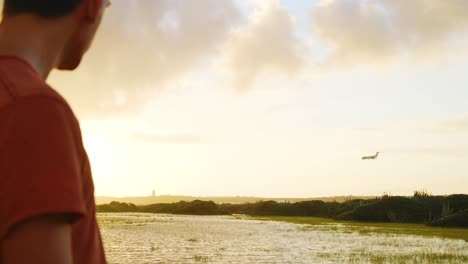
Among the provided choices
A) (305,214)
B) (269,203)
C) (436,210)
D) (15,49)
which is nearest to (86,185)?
(15,49)

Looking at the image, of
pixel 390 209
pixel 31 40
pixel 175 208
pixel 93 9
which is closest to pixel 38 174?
pixel 31 40

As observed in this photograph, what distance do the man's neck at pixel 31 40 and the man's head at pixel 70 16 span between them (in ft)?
0.04

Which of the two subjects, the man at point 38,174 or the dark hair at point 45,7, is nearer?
the man at point 38,174

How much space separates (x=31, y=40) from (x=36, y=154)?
1.35 ft

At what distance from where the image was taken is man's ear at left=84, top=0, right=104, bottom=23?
160 cm

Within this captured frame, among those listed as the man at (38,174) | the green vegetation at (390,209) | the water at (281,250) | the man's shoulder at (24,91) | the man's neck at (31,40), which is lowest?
the water at (281,250)

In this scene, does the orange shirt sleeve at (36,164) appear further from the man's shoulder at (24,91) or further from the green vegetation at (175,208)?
the green vegetation at (175,208)

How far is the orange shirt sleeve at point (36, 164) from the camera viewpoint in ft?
4.05

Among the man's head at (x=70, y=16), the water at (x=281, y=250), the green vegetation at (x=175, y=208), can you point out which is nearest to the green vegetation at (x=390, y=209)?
the green vegetation at (x=175, y=208)

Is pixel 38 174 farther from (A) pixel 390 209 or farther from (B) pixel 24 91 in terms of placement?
(A) pixel 390 209

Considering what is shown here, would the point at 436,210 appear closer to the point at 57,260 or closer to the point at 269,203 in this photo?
the point at 269,203

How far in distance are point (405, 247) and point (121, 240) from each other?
14.3 m

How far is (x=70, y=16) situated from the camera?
158cm

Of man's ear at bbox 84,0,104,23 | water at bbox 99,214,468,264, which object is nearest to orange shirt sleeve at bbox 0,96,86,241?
man's ear at bbox 84,0,104,23
